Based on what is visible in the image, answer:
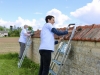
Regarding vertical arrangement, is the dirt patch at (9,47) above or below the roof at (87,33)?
below

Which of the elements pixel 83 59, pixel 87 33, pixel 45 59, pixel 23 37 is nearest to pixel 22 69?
pixel 23 37

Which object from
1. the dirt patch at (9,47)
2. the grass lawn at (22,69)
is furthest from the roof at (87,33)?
the dirt patch at (9,47)

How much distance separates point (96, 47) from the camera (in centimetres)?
477

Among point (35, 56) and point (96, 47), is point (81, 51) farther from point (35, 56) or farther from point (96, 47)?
A: point (35, 56)

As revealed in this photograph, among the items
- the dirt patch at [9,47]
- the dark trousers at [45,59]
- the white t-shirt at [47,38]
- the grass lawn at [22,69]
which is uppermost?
the white t-shirt at [47,38]

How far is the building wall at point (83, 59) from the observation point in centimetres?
481

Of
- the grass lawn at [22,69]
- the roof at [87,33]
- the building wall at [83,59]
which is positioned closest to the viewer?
the building wall at [83,59]

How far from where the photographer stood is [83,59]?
5.34 metres

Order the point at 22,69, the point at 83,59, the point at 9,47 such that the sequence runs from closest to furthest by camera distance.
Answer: the point at 83,59, the point at 22,69, the point at 9,47

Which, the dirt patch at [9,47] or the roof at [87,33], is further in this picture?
the dirt patch at [9,47]

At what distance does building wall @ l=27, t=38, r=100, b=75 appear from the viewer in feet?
15.8

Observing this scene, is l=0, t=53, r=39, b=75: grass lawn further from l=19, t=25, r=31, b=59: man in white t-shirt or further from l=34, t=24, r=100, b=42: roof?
l=34, t=24, r=100, b=42: roof

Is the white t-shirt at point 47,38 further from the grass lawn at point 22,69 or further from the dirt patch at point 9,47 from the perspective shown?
the dirt patch at point 9,47

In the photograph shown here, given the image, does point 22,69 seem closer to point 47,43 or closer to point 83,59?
point 47,43
